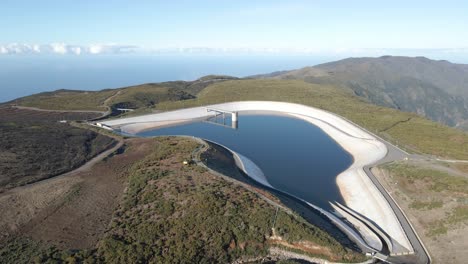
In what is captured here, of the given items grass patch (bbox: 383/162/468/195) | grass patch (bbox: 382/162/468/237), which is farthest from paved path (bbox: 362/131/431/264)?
grass patch (bbox: 383/162/468/195)

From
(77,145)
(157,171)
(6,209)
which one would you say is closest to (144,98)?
(77,145)

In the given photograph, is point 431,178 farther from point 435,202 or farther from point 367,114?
point 367,114

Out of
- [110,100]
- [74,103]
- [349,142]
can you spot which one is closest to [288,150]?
[349,142]

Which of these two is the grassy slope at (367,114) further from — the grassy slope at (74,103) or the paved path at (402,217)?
the grassy slope at (74,103)

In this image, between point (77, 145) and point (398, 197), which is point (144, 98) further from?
point (398, 197)

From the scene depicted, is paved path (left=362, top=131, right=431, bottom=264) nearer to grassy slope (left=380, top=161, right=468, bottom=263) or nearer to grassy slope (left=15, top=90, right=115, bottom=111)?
grassy slope (left=380, top=161, right=468, bottom=263)
